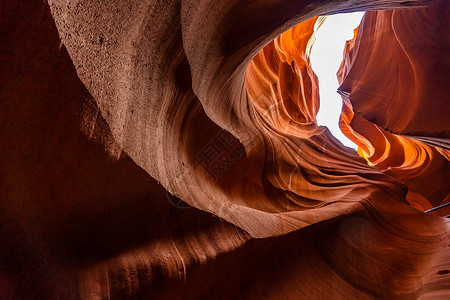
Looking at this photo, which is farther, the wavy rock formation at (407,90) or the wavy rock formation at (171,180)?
the wavy rock formation at (407,90)

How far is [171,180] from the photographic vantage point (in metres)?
1.96

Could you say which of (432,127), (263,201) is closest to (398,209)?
(263,201)

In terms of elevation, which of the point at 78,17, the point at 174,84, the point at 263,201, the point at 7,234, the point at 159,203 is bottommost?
the point at 263,201

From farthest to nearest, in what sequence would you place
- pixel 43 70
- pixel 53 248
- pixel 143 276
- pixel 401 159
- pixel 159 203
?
pixel 401 159
pixel 159 203
pixel 143 276
pixel 53 248
pixel 43 70

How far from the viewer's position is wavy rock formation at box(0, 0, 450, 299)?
3.97ft

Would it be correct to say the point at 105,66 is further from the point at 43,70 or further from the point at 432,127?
the point at 432,127

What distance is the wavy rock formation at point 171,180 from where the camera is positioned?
1211mm

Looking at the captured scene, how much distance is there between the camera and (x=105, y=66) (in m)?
1.40

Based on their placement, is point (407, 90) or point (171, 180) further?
point (407, 90)

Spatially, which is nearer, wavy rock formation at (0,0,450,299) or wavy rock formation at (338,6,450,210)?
wavy rock formation at (0,0,450,299)

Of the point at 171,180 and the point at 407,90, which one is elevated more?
the point at 171,180

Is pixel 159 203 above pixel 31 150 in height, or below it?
below

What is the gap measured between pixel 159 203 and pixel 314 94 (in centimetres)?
963

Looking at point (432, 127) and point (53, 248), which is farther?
point (432, 127)
